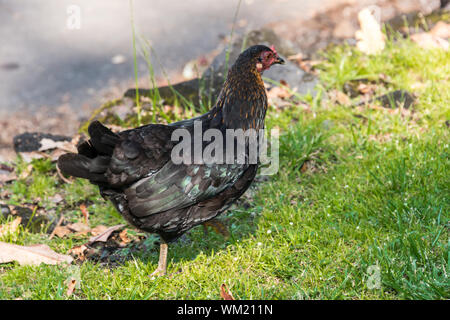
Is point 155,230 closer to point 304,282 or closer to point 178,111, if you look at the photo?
point 304,282

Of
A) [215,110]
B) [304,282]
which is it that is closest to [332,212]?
[304,282]

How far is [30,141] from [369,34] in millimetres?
3841

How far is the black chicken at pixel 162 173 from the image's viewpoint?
9.52 ft

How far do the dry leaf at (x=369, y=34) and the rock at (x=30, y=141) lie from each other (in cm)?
340

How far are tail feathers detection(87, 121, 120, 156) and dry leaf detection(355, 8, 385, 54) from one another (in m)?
3.47

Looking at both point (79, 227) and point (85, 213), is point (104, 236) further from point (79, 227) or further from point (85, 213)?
point (85, 213)

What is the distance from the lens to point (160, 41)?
299 inches

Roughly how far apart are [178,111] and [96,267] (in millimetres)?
2200

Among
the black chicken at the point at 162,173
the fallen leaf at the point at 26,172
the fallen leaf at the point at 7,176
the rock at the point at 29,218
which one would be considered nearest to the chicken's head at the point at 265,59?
the black chicken at the point at 162,173

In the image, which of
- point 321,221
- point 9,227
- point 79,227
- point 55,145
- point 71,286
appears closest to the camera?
point 71,286

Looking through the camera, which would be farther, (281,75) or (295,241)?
(281,75)

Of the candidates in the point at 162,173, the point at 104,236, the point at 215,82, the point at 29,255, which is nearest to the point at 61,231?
the point at 104,236

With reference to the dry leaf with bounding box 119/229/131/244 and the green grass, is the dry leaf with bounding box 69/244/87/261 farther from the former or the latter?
the dry leaf with bounding box 119/229/131/244

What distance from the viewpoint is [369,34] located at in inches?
207
